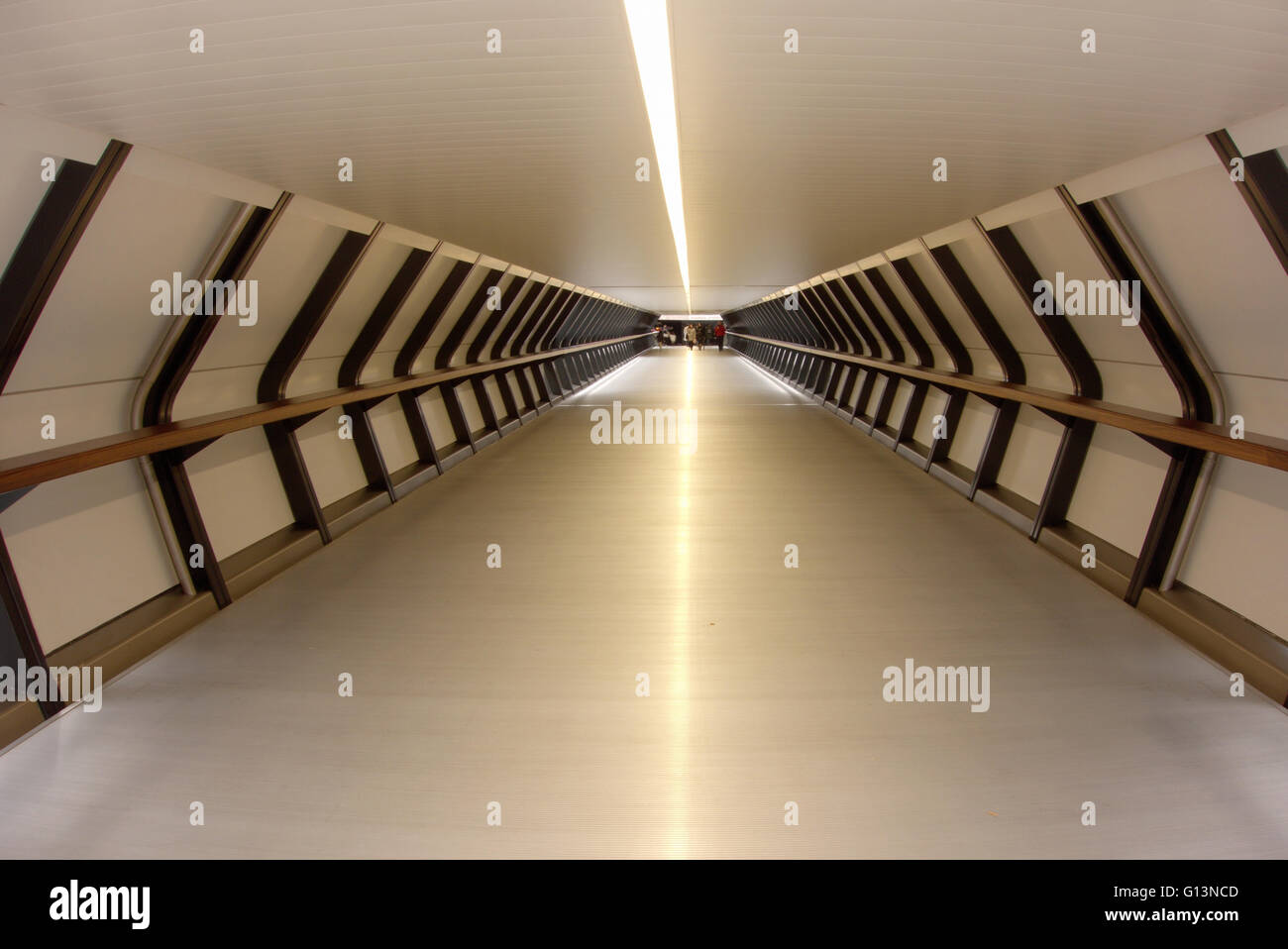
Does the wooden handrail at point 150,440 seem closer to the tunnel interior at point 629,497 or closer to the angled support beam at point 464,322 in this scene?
the tunnel interior at point 629,497

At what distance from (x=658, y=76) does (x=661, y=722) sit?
2475 mm

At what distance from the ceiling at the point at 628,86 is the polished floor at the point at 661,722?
2.33m

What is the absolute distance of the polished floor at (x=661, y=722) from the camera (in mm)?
2492

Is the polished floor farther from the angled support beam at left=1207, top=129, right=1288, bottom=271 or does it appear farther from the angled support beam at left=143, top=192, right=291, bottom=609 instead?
the angled support beam at left=1207, top=129, right=1288, bottom=271

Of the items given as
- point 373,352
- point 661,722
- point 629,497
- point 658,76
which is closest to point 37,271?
point 658,76

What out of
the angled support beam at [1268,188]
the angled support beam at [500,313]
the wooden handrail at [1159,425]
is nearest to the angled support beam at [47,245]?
the angled support beam at [1268,188]

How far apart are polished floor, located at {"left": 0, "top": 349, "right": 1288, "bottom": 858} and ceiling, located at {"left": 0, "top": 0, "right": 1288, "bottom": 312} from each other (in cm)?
233

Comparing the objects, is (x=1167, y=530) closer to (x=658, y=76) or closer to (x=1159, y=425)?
(x=1159, y=425)

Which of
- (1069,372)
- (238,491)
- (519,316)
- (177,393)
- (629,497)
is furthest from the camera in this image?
(519,316)

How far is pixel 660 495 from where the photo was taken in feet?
23.7

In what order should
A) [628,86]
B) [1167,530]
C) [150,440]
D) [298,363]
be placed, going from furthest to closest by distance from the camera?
[298,363], [1167,530], [150,440], [628,86]

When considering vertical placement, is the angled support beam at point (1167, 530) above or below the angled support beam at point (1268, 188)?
below

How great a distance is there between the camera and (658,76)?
275 cm

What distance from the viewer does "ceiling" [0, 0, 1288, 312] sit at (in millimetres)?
2068
